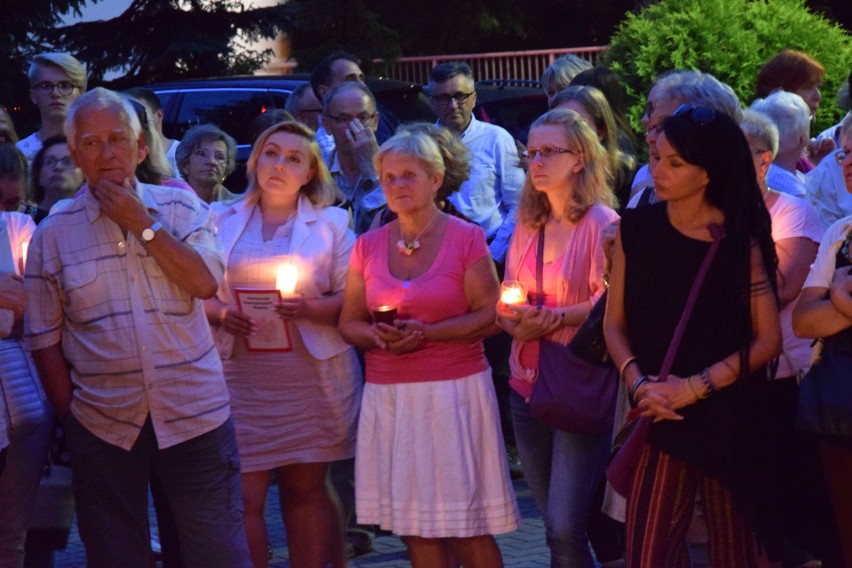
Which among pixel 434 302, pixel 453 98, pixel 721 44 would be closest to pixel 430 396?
A: pixel 434 302

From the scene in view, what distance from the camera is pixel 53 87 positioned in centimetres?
802

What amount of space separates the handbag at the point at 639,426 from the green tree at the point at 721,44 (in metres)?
6.50

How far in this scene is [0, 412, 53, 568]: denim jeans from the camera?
5418 millimetres

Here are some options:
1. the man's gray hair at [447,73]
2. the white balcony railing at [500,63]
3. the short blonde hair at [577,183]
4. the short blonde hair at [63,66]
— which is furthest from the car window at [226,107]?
the white balcony railing at [500,63]

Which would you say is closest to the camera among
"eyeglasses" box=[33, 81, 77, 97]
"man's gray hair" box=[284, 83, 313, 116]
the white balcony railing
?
"eyeglasses" box=[33, 81, 77, 97]

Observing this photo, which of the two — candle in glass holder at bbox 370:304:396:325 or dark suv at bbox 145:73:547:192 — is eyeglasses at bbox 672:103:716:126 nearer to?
candle in glass holder at bbox 370:304:396:325

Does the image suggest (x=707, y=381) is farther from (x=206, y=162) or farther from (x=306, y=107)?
(x=306, y=107)

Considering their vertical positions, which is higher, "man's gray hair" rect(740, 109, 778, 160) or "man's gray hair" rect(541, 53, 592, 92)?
"man's gray hair" rect(541, 53, 592, 92)

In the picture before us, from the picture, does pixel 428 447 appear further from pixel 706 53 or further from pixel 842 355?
pixel 706 53

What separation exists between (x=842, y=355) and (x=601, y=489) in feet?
3.87

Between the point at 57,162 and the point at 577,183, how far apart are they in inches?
98.9

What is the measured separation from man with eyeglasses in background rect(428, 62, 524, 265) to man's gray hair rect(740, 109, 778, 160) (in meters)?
2.20

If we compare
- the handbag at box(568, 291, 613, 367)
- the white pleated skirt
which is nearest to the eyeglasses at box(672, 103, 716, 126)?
the handbag at box(568, 291, 613, 367)

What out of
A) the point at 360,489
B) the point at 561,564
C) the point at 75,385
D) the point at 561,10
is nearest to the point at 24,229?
the point at 75,385
